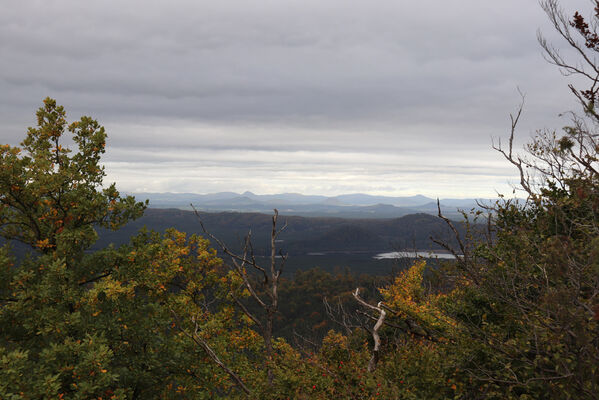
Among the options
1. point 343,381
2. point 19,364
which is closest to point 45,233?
point 19,364

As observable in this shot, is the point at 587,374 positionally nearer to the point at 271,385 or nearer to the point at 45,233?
the point at 271,385

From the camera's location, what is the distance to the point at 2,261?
12.4 m

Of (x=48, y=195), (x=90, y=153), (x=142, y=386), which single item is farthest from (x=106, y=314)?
(x=90, y=153)

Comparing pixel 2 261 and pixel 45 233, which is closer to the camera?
pixel 2 261

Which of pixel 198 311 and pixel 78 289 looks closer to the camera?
pixel 78 289

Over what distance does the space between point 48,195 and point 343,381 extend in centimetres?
1240

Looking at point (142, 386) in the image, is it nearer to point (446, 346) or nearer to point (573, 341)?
point (446, 346)

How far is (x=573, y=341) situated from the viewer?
7.63 m

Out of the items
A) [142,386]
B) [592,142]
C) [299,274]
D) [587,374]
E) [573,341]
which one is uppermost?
[592,142]

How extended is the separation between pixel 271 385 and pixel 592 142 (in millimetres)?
12821

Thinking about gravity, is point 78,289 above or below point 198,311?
above

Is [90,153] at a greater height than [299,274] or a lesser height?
greater

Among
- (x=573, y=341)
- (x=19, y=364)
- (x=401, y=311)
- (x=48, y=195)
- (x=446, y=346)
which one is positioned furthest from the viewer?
(x=401, y=311)

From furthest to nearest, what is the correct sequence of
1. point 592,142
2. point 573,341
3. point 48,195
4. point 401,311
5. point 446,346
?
point 401,311 → point 48,195 → point 446,346 → point 592,142 → point 573,341
